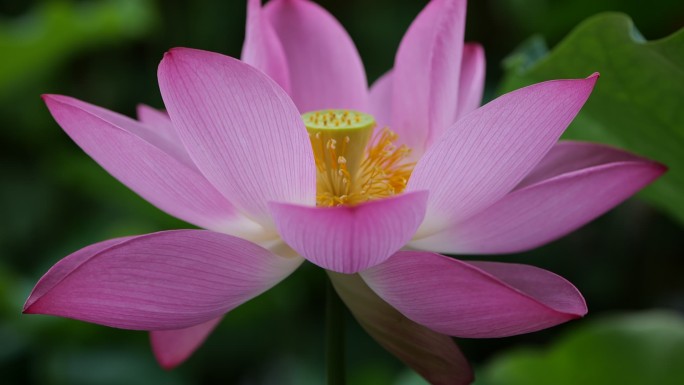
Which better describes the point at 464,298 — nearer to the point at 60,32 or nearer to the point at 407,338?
the point at 407,338

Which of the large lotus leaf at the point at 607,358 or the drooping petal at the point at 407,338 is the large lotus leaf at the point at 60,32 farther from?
the drooping petal at the point at 407,338

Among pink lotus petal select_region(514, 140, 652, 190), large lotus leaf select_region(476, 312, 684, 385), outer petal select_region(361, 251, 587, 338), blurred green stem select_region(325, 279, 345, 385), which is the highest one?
pink lotus petal select_region(514, 140, 652, 190)

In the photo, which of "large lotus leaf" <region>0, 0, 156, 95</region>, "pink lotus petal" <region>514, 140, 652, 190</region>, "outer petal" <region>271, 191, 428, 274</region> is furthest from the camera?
"large lotus leaf" <region>0, 0, 156, 95</region>

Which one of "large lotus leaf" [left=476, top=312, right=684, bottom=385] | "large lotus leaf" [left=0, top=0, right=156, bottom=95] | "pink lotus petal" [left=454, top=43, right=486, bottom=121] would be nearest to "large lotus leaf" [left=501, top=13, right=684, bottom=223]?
"pink lotus petal" [left=454, top=43, right=486, bottom=121]

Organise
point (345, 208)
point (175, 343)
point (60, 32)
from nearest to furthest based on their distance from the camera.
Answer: point (345, 208), point (175, 343), point (60, 32)

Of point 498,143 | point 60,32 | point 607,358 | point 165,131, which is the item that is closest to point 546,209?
point 498,143

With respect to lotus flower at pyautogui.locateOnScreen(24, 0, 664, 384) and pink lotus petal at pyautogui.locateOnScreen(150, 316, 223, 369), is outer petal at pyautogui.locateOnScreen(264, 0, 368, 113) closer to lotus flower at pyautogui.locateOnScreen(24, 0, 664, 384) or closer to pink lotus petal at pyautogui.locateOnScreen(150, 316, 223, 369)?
lotus flower at pyautogui.locateOnScreen(24, 0, 664, 384)
